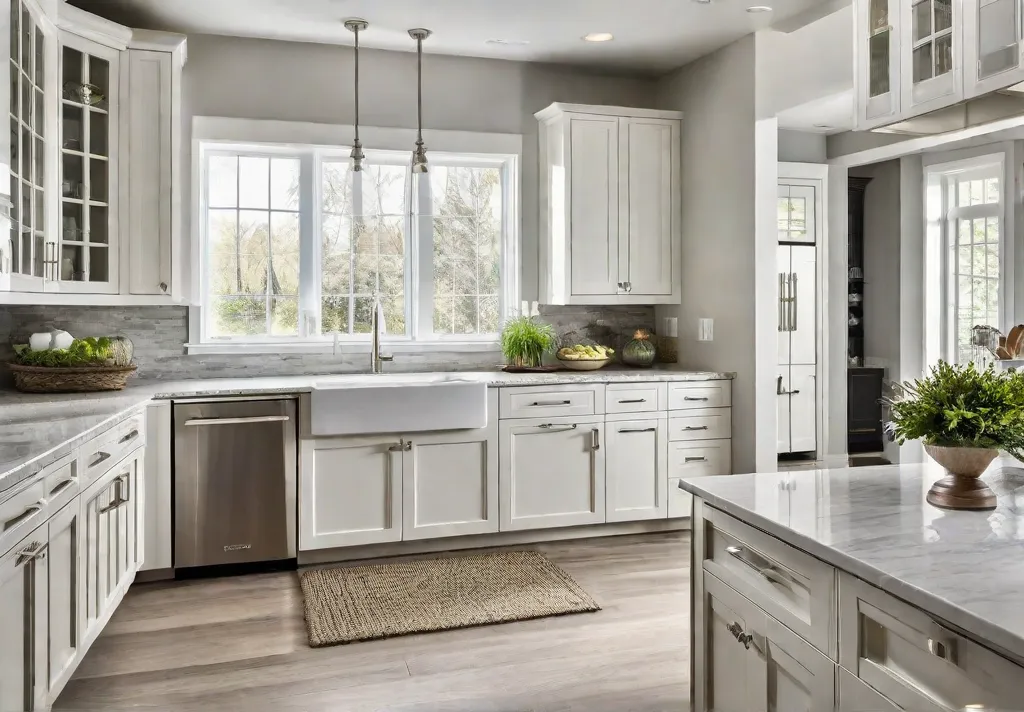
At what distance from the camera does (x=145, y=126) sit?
3.73 m

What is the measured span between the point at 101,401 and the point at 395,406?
125cm

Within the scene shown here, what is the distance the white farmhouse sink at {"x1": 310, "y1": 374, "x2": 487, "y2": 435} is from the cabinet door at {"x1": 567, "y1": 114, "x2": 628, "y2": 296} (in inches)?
41.1

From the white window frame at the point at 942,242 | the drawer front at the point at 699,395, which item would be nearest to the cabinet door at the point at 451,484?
the drawer front at the point at 699,395

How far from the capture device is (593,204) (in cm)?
458

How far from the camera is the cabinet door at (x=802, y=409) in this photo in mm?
6074

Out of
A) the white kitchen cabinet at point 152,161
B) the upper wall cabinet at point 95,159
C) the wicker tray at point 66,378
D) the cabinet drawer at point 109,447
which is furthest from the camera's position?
the white kitchen cabinet at point 152,161

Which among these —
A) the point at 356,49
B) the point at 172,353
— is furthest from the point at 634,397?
the point at 172,353

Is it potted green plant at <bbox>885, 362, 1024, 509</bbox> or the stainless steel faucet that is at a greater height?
the stainless steel faucet

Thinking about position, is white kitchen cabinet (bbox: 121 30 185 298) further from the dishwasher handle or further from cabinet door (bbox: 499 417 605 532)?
cabinet door (bbox: 499 417 605 532)

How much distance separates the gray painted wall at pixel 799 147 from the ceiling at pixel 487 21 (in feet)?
5.97

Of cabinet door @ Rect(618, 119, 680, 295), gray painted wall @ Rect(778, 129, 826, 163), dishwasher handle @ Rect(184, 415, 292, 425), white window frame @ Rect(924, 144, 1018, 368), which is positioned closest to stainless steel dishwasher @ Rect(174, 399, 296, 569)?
dishwasher handle @ Rect(184, 415, 292, 425)

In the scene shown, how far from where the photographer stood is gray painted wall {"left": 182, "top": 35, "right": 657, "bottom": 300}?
4.27 m

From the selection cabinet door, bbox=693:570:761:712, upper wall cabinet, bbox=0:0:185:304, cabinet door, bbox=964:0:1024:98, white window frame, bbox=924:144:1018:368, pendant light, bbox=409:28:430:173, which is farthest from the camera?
white window frame, bbox=924:144:1018:368

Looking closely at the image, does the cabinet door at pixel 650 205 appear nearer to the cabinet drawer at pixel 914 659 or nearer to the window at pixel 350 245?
the window at pixel 350 245
